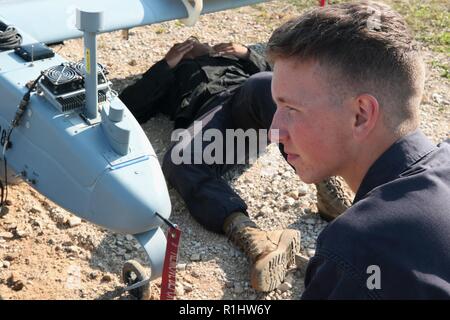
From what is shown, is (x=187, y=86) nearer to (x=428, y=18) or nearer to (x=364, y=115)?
(x=364, y=115)

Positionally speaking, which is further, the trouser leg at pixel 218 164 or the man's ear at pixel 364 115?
the trouser leg at pixel 218 164

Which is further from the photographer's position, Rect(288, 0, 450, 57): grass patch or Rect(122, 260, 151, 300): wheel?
Rect(288, 0, 450, 57): grass patch

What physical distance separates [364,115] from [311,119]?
16 cm

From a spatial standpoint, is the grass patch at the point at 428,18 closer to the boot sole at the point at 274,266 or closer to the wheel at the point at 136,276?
the boot sole at the point at 274,266

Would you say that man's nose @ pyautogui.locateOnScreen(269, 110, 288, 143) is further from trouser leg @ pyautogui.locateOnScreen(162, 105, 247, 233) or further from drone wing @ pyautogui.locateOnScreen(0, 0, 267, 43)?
drone wing @ pyautogui.locateOnScreen(0, 0, 267, 43)

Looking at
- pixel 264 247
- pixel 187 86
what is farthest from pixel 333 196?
pixel 187 86

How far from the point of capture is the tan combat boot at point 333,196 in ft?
15.5

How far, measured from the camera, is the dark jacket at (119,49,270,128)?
216 inches

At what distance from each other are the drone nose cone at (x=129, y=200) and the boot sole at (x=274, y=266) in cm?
86

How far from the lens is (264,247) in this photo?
433 centimetres

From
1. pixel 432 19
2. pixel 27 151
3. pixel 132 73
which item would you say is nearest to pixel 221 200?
pixel 27 151

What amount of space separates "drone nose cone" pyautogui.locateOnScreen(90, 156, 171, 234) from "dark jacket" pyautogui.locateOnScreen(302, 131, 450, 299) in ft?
5.95

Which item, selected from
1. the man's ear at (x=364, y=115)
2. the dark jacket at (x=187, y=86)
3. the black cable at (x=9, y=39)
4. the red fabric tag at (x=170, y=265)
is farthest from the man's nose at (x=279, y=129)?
the dark jacket at (x=187, y=86)

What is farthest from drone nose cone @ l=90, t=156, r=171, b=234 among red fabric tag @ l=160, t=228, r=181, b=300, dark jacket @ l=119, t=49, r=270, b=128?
dark jacket @ l=119, t=49, r=270, b=128
